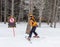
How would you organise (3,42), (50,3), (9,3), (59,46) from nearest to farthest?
1. (59,46)
2. (3,42)
3. (50,3)
4. (9,3)

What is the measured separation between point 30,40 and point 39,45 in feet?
4.41

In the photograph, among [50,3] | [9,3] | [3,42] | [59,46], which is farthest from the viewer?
[9,3]

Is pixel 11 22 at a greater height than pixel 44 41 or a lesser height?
greater

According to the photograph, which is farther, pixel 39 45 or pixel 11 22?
pixel 11 22

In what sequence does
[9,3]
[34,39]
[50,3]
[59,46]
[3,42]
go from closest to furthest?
[59,46] < [3,42] < [34,39] < [50,3] < [9,3]

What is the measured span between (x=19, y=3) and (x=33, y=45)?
34876mm

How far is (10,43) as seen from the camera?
1426 centimetres

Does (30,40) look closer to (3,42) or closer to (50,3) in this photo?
(3,42)

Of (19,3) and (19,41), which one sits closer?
(19,41)

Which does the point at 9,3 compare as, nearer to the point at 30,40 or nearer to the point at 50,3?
the point at 50,3

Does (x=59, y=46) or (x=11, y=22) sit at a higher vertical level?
(x=11, y=22)

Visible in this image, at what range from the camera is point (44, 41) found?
1511 centimetres

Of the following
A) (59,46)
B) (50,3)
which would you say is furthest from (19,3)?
(59,46)

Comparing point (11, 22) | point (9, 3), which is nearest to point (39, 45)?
point (11, 22)
